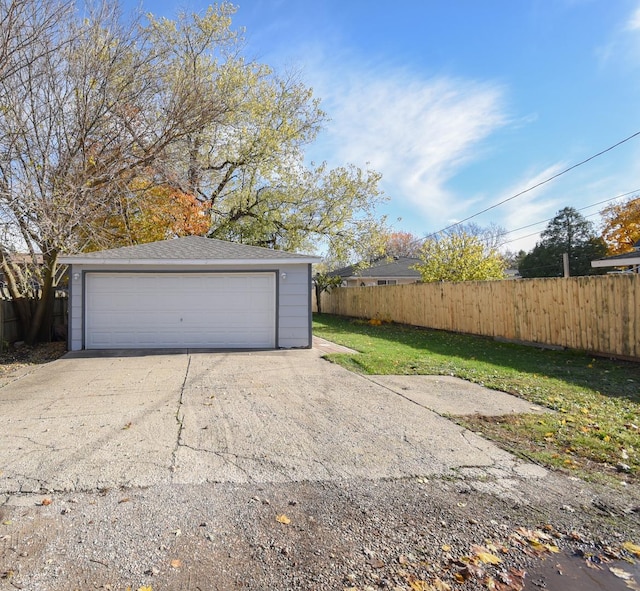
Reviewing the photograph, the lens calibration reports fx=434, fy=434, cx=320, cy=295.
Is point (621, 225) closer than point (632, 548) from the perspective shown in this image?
No

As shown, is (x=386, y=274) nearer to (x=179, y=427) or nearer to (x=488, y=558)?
(x=179, y=427)

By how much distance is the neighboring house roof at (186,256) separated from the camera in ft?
33.1

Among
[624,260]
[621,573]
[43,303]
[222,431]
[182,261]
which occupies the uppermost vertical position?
[624,260]

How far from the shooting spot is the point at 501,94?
1267 centimetres

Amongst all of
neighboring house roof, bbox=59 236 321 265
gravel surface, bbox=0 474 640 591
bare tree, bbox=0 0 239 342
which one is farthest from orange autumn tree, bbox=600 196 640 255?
gravel surface, bbox=0 474 640 591

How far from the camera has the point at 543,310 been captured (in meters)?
10.7

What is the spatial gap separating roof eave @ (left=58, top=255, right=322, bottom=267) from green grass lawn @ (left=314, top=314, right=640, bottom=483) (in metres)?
2.68

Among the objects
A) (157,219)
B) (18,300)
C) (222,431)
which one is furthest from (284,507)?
(157,219)

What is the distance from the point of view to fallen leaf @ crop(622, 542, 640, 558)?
2.46m

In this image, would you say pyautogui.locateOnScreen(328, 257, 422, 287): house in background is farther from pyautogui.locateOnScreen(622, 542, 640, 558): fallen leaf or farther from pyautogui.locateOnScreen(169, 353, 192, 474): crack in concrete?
pyautogui.locateOnScreen(622, 542, 640, 558): fallen leaf

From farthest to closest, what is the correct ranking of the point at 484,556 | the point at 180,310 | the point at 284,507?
the point at 180,310 < the point at 284,507 < the point at 484,556

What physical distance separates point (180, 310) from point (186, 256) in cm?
134

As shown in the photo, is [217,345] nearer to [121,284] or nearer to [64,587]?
[121,284]

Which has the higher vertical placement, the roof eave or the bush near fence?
the roof eave
